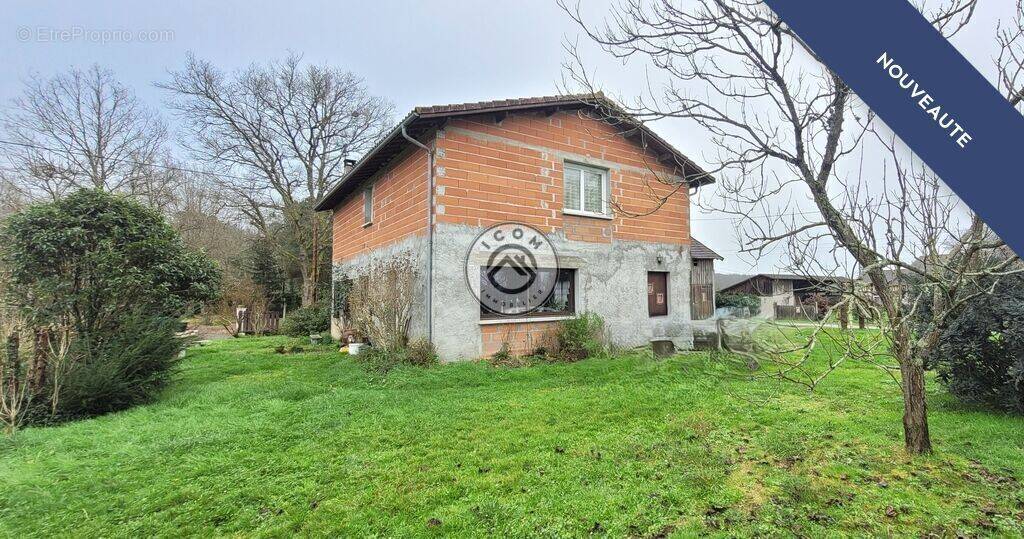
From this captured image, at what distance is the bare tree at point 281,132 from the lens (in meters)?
18.4

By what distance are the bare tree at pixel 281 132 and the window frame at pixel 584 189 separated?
545 inches

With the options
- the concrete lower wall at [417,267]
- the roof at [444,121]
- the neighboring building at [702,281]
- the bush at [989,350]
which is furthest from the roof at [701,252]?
the bush at [989,350]

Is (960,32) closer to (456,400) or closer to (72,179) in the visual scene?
(456,400)

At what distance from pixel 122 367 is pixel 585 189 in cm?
896

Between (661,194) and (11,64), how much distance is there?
71.7 feet

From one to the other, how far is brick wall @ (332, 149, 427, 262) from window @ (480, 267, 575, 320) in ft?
6.46

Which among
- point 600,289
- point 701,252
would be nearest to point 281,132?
point 600,289

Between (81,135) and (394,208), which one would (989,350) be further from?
(81,135)

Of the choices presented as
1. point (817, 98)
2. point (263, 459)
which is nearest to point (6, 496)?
point (263, 459)

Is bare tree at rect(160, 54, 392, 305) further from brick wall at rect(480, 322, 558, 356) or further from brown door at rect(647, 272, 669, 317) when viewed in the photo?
brown door at rect(647, 272, 669, 317)

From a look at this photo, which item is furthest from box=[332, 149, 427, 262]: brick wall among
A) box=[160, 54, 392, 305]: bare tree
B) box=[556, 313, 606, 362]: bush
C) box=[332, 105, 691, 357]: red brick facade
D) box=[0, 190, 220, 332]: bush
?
box=[160, 54, 392, 305]: bare tree

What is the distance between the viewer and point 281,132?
19.6 metres

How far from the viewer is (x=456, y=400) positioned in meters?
5.72

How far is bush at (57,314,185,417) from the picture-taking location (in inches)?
195
